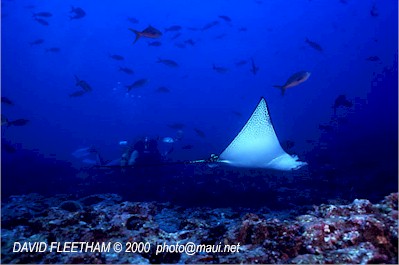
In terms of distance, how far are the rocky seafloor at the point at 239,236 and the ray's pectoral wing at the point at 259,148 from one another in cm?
104

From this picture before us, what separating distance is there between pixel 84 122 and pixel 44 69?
137 ft

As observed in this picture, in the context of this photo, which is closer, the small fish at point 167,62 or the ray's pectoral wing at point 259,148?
the ray's pectoral wing at point 259,148

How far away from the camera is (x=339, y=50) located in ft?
263

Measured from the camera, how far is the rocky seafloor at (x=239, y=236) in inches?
92.2

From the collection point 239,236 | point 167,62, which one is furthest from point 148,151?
point 239,236

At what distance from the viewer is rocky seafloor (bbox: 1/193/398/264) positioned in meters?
2.34

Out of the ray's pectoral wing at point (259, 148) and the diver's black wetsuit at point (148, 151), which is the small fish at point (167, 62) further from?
Result: the ray's pectoral wing at point (259, 148)

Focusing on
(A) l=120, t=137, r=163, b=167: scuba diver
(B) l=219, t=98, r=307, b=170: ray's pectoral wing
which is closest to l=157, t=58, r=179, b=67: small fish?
(A) l=120, t=137, r=163, b=167: scuba diver

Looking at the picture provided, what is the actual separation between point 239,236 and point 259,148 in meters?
1.52

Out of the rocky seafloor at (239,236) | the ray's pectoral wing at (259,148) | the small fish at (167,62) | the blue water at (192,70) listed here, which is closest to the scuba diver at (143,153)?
the small fish at (167,62)

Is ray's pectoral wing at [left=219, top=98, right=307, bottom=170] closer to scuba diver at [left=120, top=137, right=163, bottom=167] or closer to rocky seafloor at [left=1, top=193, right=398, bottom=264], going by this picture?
rocky seafloor at [left=1, top=193, right=398, bottom=264]

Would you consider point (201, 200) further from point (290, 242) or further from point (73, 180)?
point (73, 180)

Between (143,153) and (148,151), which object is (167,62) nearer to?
(148,151)

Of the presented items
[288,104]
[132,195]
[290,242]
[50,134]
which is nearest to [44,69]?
[50,134]
